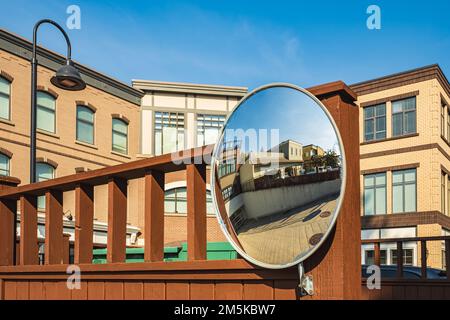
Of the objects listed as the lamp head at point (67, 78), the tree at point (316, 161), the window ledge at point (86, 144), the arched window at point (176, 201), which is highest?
the window ledge at point (86, 144)

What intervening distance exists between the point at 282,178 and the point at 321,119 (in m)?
0.35

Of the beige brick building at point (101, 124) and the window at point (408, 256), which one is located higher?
the beige brick building at point (101, 124)

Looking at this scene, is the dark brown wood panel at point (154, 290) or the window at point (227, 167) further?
the dark brown wood panel at point (154, 290)

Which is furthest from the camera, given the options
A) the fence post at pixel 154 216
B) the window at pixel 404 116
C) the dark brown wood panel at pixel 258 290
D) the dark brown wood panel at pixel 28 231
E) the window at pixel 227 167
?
the window at pixel 404 116

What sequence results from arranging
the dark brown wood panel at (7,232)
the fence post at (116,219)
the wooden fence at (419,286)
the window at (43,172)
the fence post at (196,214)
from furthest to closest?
the window at (43,172)
the wooden fence at (419,286)
the dark brown wood panel at (7,232)
the fence post at (116,219)
the fence post at (196,214)

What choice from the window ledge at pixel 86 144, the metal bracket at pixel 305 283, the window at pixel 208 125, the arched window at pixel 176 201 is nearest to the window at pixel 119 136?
the window ledge at pixel 86 144

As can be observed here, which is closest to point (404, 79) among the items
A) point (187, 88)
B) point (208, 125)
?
point (208, 125)

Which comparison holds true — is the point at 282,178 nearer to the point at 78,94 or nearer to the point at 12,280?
the point at 12,280

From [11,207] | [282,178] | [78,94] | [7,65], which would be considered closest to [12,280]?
[11,207]

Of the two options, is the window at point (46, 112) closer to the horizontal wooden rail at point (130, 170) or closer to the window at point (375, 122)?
the window at point (375, 122)

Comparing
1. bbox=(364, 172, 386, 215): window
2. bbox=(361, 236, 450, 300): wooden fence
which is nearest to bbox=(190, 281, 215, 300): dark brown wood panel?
bbox=(361, 236, 450, 300): wooden fence

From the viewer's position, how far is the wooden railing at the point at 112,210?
2934mm

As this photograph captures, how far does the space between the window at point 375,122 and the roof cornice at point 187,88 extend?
7.99m
